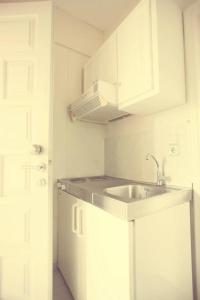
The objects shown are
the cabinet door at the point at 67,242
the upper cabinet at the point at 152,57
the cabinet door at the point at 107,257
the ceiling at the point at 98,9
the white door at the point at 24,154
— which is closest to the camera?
the cabinet door at the point at 107,257

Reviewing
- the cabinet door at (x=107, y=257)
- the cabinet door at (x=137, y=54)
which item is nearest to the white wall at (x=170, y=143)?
the cabinet door at (x=137, y=54)

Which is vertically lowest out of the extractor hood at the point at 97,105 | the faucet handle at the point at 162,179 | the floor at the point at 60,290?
the floor at the point at 60,290

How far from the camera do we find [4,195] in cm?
130

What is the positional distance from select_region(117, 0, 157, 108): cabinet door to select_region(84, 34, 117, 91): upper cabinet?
70 mm

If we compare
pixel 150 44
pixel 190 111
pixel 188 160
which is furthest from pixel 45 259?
pixel 150 44

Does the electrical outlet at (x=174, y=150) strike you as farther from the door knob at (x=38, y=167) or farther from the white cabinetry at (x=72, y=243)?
the door knob at (x=38, y=167)

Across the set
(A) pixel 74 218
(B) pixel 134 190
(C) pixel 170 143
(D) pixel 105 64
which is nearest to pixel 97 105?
(D) pixel 105 64

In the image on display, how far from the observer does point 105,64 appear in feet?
5.40

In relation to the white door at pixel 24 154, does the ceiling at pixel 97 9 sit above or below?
Answer: above

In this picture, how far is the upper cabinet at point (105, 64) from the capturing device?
5.01 ft

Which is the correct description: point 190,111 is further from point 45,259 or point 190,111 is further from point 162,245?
point 45,259

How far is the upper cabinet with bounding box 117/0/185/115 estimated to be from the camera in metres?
1.14

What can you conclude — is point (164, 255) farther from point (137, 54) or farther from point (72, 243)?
point (137, 54)

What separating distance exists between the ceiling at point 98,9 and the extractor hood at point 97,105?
101cm
